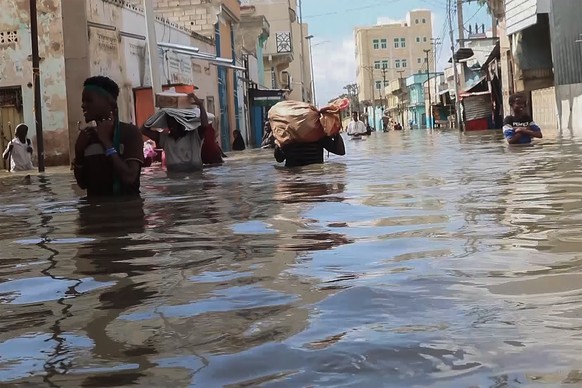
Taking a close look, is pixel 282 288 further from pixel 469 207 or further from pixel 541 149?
pixel 541 149

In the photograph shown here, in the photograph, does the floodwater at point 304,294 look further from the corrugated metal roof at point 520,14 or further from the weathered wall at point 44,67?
the corrugated metal roof at point 520,14

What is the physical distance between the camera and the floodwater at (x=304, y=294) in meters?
2.36

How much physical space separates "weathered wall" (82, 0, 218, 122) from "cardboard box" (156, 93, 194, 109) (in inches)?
262

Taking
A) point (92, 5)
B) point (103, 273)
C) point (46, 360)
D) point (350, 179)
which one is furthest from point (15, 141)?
point (46, 360)

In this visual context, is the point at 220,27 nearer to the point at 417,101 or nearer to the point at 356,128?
the point at 356,128

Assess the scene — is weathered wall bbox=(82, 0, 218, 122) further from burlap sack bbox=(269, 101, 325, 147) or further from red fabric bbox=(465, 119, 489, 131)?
red fabric bbox=(465, 119, 489, 131)

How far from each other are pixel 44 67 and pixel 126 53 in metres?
3.66

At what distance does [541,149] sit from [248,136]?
33170 mm

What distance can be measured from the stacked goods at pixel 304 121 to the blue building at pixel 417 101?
73632mm

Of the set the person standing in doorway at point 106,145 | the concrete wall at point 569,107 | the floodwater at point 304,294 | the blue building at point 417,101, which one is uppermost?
the blue building at point 417,101

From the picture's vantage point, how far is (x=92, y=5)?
907 inches

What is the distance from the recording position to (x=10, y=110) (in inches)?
888

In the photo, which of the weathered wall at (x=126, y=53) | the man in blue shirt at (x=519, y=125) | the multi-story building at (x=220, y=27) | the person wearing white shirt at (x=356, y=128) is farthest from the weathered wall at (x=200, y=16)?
the man in blue shirt at (x=519, y=125)

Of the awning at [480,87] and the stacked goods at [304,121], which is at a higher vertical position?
the awning at [480,87]
